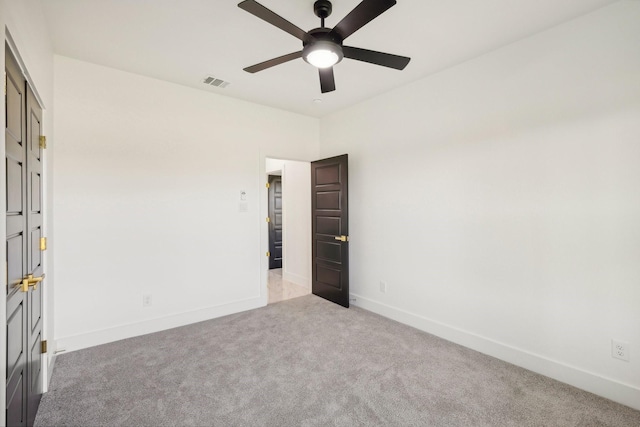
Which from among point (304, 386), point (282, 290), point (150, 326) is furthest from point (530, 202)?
point (150, 326)

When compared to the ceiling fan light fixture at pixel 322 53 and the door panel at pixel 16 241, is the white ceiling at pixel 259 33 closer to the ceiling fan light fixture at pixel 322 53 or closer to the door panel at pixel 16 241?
the ceiling fan light fixture at pixel 322 53

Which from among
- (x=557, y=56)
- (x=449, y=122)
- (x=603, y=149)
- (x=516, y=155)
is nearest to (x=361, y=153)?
(x=449, y=122)

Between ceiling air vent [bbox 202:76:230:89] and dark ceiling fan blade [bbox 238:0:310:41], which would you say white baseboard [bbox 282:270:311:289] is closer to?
ceiling air vent [bbox 202:76:230:89]

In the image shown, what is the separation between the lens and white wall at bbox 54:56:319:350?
292 cm

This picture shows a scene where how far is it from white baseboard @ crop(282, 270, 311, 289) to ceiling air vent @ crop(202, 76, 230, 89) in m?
3.21

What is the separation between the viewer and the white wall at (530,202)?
7.07 ft

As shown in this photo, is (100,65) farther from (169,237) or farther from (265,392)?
(265,392)

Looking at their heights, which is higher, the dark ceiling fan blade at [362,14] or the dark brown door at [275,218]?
the dark ceiling fan blade at [362,14]

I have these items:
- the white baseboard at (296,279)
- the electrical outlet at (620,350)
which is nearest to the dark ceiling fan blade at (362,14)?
the electrical outlet at (620,350)

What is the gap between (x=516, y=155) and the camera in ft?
8.69

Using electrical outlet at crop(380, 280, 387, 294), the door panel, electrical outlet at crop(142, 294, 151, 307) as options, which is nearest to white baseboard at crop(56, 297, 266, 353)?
electrical outlet at crop(142, 294, 151, 307)

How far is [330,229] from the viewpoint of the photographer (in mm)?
4336

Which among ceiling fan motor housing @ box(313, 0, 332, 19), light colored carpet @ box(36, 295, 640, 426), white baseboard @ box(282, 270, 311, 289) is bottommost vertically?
light colored carpet @ box(36, 295, 640, 426)

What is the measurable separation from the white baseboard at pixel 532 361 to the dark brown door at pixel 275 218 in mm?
3507
